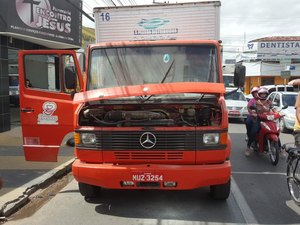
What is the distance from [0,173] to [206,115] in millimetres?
4220

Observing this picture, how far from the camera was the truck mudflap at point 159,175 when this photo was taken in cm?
509

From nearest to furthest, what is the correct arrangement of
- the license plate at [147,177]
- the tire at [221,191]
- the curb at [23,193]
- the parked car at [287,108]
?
the license plate at [147,177]
the curb at [23,193]
the tire at [221,191]
the parked car at [287,108]

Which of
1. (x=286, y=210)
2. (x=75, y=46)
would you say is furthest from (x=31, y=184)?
(x=75, y=46)

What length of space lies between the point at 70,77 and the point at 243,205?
3.31 m

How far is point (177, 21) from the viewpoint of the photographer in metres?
7.89

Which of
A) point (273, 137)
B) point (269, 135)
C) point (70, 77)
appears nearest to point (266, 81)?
point (269, 135)

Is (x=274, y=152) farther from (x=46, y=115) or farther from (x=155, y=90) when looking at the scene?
(x=46, y=115)

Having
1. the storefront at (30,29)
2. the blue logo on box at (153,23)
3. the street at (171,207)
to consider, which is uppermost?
the storefront at (30,29)

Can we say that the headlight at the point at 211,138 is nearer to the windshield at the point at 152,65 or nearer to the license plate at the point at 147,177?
the license plate at the point at 147,177

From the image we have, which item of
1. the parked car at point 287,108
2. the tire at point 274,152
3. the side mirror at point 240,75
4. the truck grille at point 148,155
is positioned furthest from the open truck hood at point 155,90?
the parked car at point 287,108

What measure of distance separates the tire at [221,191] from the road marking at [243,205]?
0.23 metres

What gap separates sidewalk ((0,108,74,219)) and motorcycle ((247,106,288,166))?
172 inches

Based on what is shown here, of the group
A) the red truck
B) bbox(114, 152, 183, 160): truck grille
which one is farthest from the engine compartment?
bbox(114, 152, 183, 160): truck grille

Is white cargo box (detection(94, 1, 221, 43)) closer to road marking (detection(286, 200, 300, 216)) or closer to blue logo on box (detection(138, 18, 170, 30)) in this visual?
blue logo on box (detection(138, 18, 170, 30))
